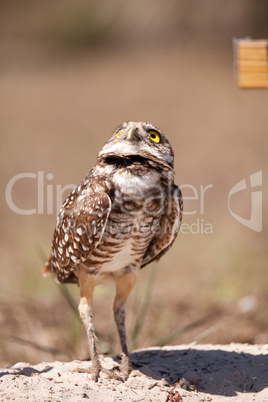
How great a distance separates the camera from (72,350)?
4.18 meters

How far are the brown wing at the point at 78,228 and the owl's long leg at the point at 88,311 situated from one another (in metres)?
0.10

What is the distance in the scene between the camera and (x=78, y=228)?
319 cm

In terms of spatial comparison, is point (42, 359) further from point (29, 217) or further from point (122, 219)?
point (29, 217)

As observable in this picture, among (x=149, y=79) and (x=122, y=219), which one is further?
(x=149, y=79)

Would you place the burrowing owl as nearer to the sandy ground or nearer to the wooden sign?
the sandy ground

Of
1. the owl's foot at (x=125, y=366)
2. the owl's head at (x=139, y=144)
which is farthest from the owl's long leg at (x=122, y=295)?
the owl's head at (x=139, y=144)

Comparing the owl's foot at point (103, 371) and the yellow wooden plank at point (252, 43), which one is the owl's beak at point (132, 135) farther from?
the owl's foot at point (103, 371)

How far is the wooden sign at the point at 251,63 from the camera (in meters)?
3.67

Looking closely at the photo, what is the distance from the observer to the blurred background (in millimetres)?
4887

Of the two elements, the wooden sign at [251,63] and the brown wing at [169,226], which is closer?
the brown wing at [169,226]

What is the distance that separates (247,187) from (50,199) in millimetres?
2924

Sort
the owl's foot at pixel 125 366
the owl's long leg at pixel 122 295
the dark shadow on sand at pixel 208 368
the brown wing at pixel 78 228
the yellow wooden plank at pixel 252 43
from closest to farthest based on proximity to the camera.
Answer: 1. the brown wing at pixel 78 228
2. the dark shadow on sand at pixel 208 368
3. the owl's foot at pixel 125 366
4. the owl's long leg at pixel 122 295
5. the yellow wooden plank at pixel 252 43

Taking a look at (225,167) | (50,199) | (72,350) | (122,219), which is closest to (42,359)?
(72,350)

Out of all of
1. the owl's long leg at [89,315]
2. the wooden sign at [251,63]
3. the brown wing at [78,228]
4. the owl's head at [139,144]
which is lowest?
the owl's long leg at [89,315]
